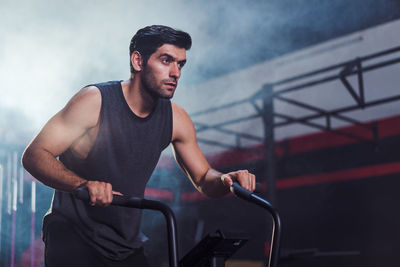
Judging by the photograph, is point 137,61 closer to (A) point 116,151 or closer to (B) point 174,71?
(B) point 174,71

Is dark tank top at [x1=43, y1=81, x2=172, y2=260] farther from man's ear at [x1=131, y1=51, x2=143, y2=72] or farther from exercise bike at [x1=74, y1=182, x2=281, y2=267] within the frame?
exercise bike at [x1=74, y1=182, x2=281, y2=267]

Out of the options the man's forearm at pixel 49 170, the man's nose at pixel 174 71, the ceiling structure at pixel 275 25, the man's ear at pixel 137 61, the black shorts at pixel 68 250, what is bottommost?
the black shorts at pixel 68 250

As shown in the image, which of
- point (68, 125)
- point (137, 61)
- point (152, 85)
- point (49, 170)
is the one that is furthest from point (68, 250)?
point (137, 61)

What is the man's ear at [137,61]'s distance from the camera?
184 cm

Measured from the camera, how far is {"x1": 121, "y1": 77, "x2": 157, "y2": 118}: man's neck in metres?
1.78

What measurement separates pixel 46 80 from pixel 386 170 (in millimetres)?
4164

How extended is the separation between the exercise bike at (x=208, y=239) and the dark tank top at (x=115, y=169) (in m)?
0.33

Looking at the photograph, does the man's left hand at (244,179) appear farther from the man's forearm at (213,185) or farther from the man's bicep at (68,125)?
the man's bicep at (68,125)

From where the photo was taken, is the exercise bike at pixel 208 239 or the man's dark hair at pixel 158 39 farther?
the man's dark hair at pixel 158 39

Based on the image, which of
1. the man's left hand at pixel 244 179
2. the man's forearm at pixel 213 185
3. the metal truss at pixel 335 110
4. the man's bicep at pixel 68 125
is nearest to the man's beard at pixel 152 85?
the man's bicep at pixel 68 125

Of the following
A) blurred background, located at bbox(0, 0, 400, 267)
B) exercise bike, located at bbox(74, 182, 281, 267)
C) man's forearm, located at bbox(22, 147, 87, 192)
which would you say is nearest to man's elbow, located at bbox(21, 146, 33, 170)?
man's forearm, located at bbox(22, 147, 87, 192)

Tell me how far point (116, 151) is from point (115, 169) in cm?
7

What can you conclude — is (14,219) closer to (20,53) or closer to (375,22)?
(20,53)

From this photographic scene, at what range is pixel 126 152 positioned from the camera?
1721mm
